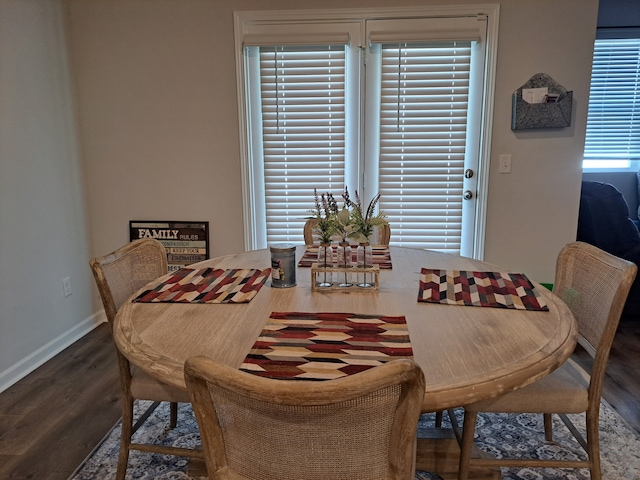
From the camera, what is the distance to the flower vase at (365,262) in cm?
155

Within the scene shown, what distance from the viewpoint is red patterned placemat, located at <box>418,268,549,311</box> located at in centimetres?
139

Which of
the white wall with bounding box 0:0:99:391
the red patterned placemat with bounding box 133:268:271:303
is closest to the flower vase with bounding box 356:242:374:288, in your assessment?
Result: the red patterned placemat with bounding box 133:268:271:303

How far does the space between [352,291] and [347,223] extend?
0.76 feet

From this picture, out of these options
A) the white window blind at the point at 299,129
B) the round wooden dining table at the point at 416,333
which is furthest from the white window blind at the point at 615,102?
the round wooden dining table at the point at 416,333

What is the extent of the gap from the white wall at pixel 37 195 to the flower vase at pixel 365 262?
77.8 inches

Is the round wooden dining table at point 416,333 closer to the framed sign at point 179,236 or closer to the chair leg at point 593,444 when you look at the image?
the chair leg at point 593,444

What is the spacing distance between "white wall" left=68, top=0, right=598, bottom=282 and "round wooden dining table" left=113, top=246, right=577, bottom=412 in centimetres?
159

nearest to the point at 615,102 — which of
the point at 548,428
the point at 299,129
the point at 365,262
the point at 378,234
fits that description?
the point at 299,129

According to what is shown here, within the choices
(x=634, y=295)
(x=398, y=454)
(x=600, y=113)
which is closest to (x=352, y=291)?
(x=398, y=454)

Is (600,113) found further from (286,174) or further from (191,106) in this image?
(191,106)

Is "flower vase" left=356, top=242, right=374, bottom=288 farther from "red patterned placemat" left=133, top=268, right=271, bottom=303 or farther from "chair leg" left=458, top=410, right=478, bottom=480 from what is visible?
"chair leg" left=458, top=410, right=478, bottom=480

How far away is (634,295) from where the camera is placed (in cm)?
309

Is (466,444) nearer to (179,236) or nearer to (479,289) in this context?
(479,289)

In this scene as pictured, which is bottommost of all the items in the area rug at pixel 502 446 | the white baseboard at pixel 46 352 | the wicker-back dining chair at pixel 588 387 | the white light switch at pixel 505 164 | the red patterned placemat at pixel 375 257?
the area rug at pixel 502 446
